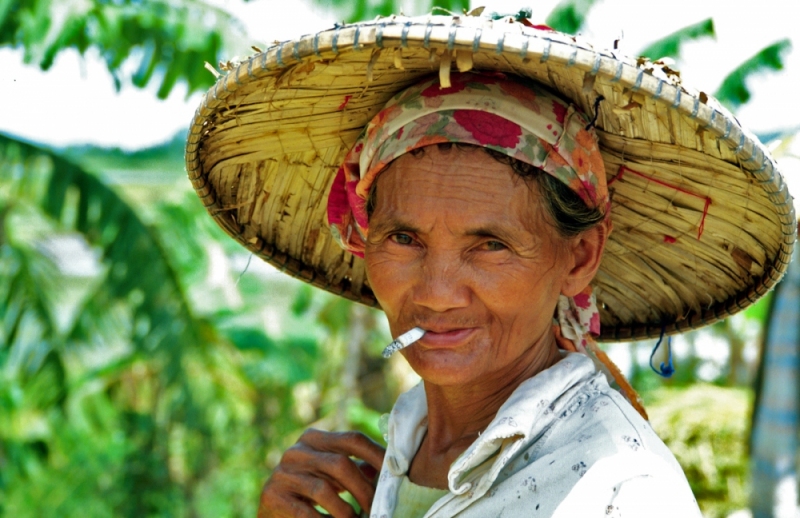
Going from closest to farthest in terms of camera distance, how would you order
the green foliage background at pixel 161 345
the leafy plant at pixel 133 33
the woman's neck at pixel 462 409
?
1. the woman's neck at pixel 462 409
2. the leafy plant at pixel 133 33
3. the green foliage background at pixel 161 345

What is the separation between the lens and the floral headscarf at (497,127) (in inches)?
60.1

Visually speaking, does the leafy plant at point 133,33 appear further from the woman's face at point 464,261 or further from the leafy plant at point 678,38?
the woman's face at point 464,261

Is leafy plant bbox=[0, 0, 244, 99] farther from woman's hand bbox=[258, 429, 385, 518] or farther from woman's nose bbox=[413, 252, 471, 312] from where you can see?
woman's nose bbox=[413, 252, 471, 312]

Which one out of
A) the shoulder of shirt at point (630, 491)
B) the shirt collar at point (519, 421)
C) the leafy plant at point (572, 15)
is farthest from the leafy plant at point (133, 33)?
the shoulder of shirt at point (630, 491)

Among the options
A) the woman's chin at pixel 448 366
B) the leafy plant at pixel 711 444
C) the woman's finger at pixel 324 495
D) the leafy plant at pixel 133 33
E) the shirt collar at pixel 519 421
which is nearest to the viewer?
the shirt collar at pixel 519 421

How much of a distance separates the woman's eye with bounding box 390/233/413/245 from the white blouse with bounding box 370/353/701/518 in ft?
1.04

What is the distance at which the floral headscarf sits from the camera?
60.1 inches

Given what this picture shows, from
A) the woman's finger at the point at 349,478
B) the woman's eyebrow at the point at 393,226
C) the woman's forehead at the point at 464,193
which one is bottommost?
the woman's finger at the point at 349,478

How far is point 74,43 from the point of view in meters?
5.07

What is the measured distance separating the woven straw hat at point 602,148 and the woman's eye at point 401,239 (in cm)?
29

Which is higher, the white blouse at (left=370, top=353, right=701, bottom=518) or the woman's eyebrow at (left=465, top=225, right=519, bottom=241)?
the woman's eyebrow at (left=465, top=225, right=519, bottom=241)

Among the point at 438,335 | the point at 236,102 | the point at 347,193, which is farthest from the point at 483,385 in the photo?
the point at 236,102

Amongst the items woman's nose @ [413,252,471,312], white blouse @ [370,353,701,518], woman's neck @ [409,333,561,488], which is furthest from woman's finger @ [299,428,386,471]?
woman's nose @ [413,252,471,312]

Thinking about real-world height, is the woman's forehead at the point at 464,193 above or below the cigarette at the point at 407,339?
above
